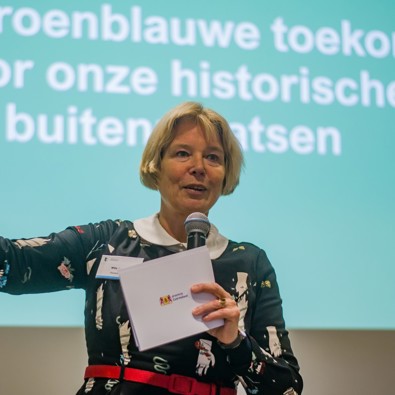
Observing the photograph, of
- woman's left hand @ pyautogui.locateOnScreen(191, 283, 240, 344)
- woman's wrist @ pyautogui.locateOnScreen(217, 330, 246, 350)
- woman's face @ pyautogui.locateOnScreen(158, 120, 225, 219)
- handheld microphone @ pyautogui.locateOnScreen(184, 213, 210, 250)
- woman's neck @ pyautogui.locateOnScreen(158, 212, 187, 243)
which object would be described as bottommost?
woman's wrist @ pyautogui.locateOnScreen(217, 330, 246, 350)

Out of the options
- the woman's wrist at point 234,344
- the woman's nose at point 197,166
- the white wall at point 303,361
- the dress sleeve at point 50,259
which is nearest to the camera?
the woman's wrist at point 234,344

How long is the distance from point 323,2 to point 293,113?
1.54ft

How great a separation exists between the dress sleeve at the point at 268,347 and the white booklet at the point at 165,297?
176 millimetres

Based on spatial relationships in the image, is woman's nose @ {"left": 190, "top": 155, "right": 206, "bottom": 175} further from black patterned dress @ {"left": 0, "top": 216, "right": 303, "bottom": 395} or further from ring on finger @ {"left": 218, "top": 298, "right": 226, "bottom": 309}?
ring on finger @ {"left": 218, "top": 298, "right": 226, "bottom": 309}

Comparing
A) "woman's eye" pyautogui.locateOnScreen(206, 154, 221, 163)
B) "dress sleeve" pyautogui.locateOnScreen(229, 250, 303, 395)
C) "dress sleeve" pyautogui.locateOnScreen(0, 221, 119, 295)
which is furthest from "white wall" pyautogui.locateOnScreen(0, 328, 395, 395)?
"woman's eye" pyautogui.locateOnScreen(206, 154, 221, 163)

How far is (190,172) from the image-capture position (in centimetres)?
185

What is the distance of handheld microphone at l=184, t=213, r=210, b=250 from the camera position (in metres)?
1.56

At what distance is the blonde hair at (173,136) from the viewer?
1910 millimetres

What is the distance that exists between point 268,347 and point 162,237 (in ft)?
1.17

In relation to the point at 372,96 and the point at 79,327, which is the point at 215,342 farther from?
the point at 372,96

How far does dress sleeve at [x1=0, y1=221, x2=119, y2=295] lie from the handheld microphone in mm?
340

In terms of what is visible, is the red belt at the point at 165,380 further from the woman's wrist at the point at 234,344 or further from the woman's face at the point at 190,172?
the woman's face at the point at 190,172

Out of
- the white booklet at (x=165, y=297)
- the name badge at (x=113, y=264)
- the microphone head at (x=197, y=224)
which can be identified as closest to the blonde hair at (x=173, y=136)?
the name badge at (x=113, y=264)

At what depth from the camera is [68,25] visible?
2701 mm
